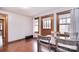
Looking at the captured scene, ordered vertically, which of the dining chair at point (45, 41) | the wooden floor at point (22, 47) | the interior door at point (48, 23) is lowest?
the wooden floor at point (22, 47)

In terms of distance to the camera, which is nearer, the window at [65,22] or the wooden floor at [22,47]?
the wooden floor at [22,47]

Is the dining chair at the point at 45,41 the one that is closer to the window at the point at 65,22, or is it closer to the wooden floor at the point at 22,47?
the wooden floor at the point at 22,47

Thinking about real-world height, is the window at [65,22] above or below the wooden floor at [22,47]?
above

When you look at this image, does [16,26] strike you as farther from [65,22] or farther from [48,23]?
[65,22]

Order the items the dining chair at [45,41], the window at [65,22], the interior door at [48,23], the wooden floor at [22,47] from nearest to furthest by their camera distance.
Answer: the dining chair at [45,41]
the wooden floor at [22,47]
the window at [65,22]
the interior door at [48,23]

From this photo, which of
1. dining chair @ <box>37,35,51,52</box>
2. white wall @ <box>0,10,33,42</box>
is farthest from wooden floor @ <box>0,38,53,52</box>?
white wall @ <box>0,10,33,42</box>

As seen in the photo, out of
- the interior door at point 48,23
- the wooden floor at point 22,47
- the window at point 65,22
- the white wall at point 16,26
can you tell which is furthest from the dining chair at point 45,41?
the white wall at point 16,26

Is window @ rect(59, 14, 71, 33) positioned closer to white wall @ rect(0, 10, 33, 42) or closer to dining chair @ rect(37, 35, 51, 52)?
dining chair @ rect(37, 35, 51, 52)

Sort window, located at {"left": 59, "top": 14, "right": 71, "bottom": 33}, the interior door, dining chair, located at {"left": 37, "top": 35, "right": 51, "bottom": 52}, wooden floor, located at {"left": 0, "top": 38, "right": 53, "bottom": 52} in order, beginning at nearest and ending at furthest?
dining chair, located at {"left": 37, "top": 35, "right": 51, "bottom": 52} → wooden floor, located at {"left": 0, "top": 38, "right": 53, "bottom": 52} → window, located at {"left": 59, "top": 14, "right": 71, "bottom": 33} → the interior door

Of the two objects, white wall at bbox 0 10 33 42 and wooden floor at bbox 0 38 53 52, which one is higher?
white wall at bbox 0 10 33 42

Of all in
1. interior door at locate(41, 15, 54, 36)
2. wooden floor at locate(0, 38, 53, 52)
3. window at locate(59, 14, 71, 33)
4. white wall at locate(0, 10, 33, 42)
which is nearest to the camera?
wooden floor at locate(0, 38, 53, 52)
